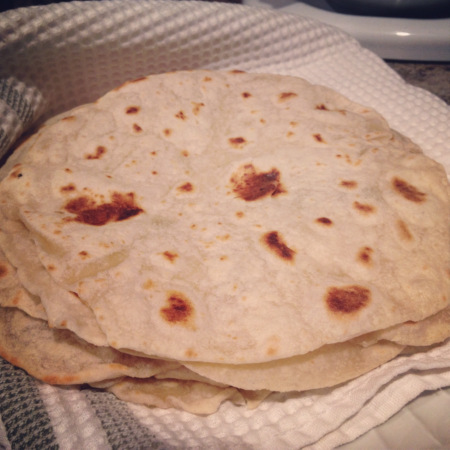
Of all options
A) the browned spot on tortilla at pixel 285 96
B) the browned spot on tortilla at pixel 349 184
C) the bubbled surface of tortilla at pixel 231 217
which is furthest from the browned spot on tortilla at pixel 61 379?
the browned spot on tortilla at pixel 285 96

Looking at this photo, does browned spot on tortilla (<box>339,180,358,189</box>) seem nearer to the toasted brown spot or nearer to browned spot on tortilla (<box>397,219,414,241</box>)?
browned spot on tortilla (<box>397,219,414,241</box>)

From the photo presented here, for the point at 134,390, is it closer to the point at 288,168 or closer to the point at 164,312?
the point at 164,312

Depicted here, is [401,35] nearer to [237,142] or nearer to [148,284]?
[237,142]

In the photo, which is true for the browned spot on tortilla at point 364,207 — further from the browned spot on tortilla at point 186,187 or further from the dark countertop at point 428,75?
the dark countertop at point 428,75

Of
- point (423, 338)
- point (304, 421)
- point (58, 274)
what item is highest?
point (58, 274)

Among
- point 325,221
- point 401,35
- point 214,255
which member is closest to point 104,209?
point 214,255

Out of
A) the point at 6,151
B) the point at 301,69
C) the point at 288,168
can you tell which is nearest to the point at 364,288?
the point at 288,168
